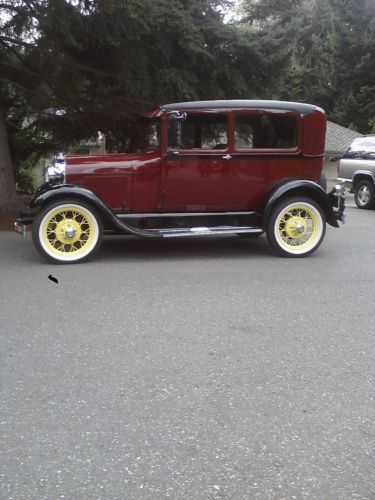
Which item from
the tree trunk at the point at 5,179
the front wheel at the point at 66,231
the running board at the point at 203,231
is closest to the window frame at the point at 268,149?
the running board at the point at 203,231

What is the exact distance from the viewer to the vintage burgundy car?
770 cm

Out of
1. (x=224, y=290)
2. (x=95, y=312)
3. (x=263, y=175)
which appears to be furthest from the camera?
(x=263, y=175)

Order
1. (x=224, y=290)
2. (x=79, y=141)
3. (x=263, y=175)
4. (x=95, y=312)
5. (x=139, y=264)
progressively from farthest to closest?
(x=79, y=141) < (x=263, y=175) < (x=139, y=264) < (x=224, y=290) < (x=95, y=312)

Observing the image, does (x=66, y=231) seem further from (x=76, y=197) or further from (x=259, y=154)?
(x=259, y=154)

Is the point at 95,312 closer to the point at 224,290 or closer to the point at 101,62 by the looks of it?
the point at 224,290

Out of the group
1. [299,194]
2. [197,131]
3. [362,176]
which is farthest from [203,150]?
[362,176]

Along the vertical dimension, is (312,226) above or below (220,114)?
below

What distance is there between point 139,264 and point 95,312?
222 centimetres

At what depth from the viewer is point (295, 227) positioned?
7.94 meters

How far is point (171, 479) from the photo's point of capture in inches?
107

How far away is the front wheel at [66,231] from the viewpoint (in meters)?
7.28

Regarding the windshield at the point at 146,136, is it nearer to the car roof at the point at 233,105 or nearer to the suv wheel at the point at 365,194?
the car roof at the point at 233,105

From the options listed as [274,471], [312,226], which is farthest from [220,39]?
[274,471]

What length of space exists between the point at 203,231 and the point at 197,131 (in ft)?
4.64
